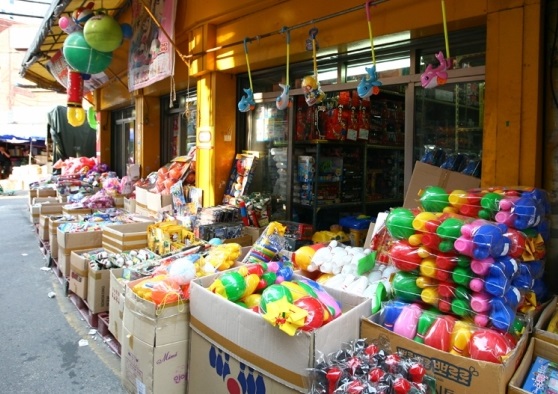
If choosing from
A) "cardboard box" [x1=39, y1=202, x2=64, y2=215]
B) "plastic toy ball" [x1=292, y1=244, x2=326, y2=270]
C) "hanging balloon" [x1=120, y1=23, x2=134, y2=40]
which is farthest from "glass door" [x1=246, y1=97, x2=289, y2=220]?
"cardboard box" [x1=39, y1=202, x2=64, y2=215]

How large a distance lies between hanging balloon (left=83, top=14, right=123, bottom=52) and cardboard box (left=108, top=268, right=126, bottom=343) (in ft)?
11.6

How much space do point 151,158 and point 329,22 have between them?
4760 mm

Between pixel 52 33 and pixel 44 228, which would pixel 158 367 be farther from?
pixel 52 33

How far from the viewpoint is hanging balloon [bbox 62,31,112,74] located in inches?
219

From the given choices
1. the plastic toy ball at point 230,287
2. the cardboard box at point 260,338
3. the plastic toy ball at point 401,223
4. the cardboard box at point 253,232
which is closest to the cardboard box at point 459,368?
the cardboard box at point 260,338

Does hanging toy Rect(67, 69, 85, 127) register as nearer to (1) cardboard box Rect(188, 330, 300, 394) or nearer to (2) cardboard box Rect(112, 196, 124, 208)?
(2) cardboard box Rect(112, 196, 124, 208)

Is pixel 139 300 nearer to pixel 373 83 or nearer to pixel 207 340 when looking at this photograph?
pixel 207 340

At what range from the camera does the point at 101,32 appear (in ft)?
17.5

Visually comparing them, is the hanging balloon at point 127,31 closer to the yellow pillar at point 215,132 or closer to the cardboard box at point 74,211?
the yellow pillar at point 215,132

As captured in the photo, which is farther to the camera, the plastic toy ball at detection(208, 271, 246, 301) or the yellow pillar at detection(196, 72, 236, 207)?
the yellow pillar at detection(196, 72, 236, 207)

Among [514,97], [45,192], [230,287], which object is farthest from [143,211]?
[514,97]

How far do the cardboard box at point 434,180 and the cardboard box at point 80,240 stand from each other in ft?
10.8

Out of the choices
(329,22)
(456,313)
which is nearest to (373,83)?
(329,22)

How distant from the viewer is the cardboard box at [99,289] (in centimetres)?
361
